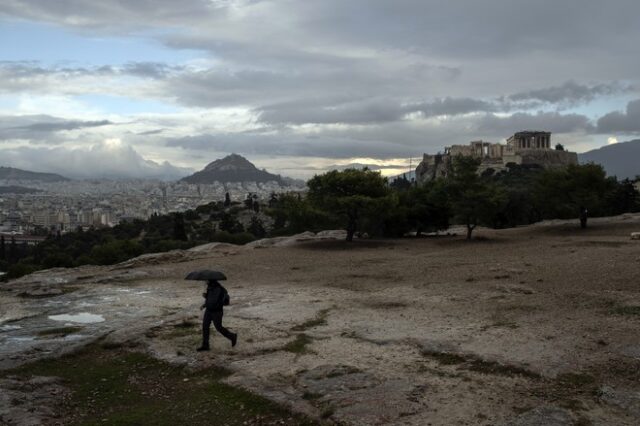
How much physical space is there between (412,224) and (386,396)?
105ft

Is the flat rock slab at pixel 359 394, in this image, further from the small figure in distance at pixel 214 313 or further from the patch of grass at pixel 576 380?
the small figure in distance at pixel 214 313

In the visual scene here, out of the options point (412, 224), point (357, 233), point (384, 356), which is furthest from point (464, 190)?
point (384, 356)

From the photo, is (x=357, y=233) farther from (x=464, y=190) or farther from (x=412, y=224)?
(x=464, y=190)

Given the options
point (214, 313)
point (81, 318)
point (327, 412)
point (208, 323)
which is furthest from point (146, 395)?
point (81, 318)

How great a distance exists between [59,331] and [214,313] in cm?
457

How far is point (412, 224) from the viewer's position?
40.0m

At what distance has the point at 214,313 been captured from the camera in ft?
38.7

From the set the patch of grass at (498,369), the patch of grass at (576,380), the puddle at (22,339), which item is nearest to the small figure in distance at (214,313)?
the puddle at (22,339)

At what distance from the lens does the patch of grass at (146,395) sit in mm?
8297

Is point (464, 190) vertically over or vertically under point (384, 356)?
over

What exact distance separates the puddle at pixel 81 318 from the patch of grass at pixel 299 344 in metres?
5.91

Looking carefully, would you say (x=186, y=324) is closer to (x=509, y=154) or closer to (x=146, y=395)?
(x=146, y=395)

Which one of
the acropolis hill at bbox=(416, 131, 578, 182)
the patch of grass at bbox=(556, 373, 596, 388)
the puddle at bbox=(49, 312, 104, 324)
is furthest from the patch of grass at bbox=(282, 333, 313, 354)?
the acropolis hill at bbox=(416, 131, 578, 182)

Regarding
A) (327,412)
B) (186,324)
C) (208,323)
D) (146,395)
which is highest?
(208,323)
